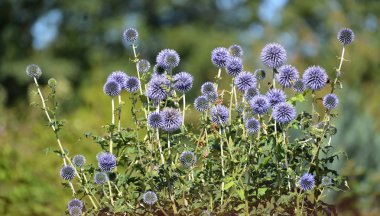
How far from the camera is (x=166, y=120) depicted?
348 cm

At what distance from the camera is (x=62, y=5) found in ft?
103

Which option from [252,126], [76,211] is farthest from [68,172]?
[252,126]

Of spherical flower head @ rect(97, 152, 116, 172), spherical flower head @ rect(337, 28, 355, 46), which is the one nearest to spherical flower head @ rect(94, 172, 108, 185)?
spherical flower head @ rect(97, 152, 116, 172)

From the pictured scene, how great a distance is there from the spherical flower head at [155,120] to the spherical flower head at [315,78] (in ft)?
2.34

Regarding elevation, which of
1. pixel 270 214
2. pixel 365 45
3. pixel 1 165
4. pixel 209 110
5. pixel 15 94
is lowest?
pixel 270 214

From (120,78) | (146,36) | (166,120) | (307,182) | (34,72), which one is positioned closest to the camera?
(307,182)

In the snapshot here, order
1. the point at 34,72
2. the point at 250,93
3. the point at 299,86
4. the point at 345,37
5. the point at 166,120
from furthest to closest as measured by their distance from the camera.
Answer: the point at 34,72
the point at 345,37
the point at 299,86
the point at 250,93
the point at 166,120

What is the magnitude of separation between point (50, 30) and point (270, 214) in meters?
30.3

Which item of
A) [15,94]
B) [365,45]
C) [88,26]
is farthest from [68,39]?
[365,45]

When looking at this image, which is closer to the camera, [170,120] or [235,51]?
[170,120]

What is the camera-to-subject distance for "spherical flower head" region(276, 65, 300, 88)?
12.3ft

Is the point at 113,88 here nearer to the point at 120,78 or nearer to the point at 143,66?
the point at 120,78

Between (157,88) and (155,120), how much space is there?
0.59 ft

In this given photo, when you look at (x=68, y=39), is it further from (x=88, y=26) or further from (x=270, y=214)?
(x=270, y=214)
